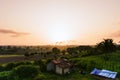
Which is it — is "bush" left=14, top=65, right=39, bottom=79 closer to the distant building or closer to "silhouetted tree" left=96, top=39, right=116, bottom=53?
the distant building

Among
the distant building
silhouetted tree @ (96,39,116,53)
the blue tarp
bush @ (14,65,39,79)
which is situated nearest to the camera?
bush @ (14,65,39,79)

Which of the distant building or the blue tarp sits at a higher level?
the distant building

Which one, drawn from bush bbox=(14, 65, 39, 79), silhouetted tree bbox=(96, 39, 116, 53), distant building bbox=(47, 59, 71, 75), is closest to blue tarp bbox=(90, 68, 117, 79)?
distant building bbox=(47, 59, 71, 75)

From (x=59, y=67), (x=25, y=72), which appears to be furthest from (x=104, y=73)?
(x=25, y=72)

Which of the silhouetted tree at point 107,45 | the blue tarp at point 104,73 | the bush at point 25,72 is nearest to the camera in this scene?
the bush at point 25,72

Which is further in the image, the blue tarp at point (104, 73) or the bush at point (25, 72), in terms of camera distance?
the blue tarp at point (104, 73)

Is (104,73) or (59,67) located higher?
(59,67)

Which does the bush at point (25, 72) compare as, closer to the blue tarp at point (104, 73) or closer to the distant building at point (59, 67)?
the distant building at point (59, 67)

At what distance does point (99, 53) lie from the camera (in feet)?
329

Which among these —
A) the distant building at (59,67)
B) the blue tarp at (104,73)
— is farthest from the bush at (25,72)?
the blue tarp at (104,73)

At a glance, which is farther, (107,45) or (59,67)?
(107,45)

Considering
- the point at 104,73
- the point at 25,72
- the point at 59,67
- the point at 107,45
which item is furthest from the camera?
the point at 107,45

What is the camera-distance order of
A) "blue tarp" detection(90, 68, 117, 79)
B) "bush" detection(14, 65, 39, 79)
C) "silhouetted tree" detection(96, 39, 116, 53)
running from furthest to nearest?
"silhouetted tree" detection(96, 39, 116, 53)
"blue tarp" detection(90, 68, 117, 79)
"bush" detection(14, 65, 39, 79)

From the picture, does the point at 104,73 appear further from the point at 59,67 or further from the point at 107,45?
the point at 107,45
